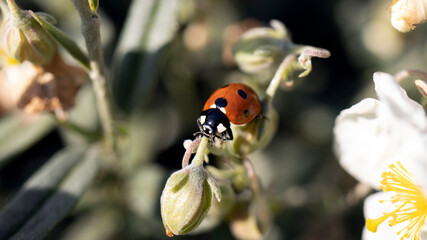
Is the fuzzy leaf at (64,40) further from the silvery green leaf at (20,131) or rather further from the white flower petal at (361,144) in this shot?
the white flower petal at (361,144)

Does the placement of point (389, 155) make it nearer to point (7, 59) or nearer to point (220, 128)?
point (220, 128)

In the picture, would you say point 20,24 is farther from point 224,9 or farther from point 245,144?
point 224,9

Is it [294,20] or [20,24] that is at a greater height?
[20,24]

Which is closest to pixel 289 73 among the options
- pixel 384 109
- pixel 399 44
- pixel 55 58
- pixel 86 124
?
pixel 384 109

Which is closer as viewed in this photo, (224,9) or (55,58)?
(55,58)

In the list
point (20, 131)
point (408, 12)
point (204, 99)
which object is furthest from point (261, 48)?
point (20, 131)

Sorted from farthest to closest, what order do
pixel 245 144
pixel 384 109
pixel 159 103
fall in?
pixel 159 103
pixel 245 144
pixel 384 109
